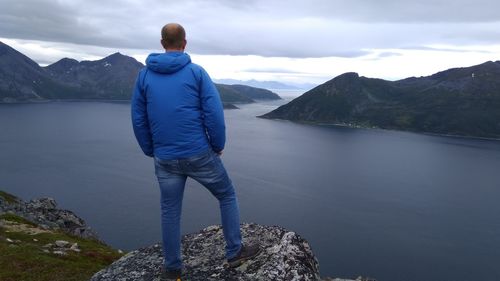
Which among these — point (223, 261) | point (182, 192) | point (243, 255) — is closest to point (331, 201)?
point (223, 261)

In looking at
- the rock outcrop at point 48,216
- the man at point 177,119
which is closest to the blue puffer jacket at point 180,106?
the man at point 177,119

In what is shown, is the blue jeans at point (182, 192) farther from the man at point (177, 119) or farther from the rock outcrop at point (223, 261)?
the rock outcrop at point (223, 261)

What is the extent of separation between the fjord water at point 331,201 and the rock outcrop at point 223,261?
228 ft

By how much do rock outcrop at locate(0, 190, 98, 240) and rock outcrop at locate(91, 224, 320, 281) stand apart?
44066mm

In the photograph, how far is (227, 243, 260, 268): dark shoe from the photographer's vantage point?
372 inches

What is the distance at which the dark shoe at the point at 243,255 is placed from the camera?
946 centimetres

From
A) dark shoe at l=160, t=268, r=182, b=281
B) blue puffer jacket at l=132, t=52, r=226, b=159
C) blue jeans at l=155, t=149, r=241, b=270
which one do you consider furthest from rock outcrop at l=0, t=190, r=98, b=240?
blue puffer jacket at l=132, t=52, r=226, b=159

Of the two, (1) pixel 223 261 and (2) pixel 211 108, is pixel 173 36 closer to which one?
(2) pixel 211 108

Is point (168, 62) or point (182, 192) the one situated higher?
point (168, 62)

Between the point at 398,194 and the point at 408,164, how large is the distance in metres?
55.0

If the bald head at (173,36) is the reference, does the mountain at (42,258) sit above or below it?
below

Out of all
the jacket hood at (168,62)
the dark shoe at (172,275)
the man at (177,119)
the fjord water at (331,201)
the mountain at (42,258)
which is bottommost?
the fjord water at (331,201)

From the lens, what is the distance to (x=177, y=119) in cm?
805

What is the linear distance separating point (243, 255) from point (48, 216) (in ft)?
178
